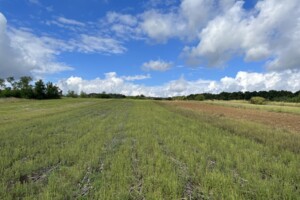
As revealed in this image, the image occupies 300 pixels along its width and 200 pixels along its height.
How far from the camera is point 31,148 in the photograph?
969cm

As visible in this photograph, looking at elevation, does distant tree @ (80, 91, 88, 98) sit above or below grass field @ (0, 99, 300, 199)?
above

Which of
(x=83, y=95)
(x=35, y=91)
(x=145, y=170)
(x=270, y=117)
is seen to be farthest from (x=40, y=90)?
(x=145, y=170)

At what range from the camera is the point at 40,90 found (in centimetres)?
9075

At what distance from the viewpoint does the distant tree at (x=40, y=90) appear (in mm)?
88938

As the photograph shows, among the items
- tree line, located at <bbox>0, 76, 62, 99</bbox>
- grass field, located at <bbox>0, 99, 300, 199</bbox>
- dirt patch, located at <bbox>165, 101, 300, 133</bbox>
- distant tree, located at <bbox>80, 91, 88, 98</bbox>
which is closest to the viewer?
grass field, located at <bbox>0, 99, 300, 199</bbox>

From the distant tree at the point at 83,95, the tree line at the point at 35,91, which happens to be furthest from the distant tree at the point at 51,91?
the distant tree at the point at 83,95

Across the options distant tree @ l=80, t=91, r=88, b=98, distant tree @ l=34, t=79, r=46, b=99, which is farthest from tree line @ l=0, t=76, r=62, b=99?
distant tree @ l=80, t=91, r=88, b=98

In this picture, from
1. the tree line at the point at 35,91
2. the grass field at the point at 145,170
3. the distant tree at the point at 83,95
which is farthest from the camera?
the distant tree at the point at 83,95

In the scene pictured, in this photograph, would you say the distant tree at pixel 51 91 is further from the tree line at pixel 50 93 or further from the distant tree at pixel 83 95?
the distant tree at pixel 83 95

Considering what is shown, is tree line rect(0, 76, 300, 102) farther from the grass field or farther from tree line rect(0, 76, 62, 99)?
the grass field

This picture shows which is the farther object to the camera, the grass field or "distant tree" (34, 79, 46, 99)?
"distant tree" (34, 79, 46, 99)

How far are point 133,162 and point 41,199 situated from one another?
340 centimetres

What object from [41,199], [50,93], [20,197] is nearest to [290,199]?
[41,199]

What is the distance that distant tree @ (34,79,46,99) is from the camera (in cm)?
8894
